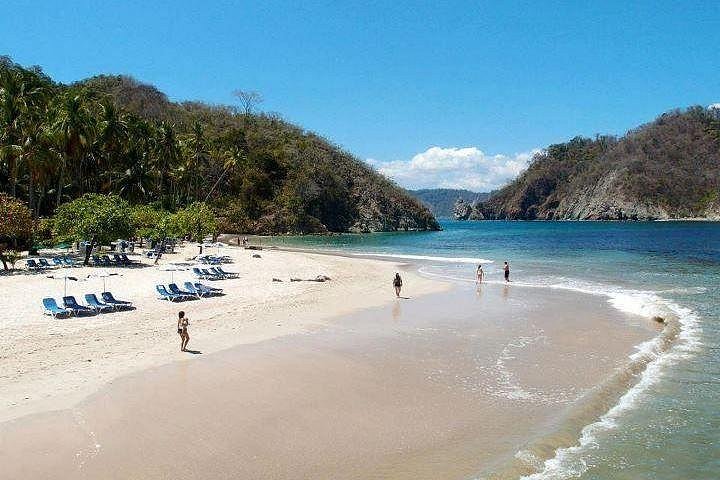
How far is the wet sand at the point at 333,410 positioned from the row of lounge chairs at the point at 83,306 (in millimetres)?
7176

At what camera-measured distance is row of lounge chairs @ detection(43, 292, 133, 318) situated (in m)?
18.4

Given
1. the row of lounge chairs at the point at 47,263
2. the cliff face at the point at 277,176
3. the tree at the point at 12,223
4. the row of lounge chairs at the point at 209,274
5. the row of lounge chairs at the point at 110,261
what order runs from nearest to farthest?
the tree at the point at 12,223, the row of lounge chairs at the point at 47,263, the row of lounge chairs at the point at 209,274, the row of lounge chairs at the point at 110,261, the cliff face at the point at 277,176

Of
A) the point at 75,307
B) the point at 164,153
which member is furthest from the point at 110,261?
the point at 164,153

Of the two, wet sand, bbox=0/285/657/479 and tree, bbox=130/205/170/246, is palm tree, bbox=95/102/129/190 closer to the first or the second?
tree, bbox=130/205/170/246

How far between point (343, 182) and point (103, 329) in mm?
105653

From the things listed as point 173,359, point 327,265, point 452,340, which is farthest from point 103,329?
point 327,265

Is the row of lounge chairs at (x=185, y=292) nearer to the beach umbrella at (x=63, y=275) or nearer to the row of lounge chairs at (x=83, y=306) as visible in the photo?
the row of lounge chairs at (x=83, y=306)

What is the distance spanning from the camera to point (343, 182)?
121438 mm

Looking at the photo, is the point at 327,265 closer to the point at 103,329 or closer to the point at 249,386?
the point at 103,329

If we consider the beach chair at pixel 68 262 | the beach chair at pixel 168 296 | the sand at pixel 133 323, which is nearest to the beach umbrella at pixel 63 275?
the sand at pixel 133 323

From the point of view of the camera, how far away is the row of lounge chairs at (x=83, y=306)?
60.5 feet

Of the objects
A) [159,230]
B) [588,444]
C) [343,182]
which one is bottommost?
[588,444]

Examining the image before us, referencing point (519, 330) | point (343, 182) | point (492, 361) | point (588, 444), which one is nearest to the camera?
point (588, 444)

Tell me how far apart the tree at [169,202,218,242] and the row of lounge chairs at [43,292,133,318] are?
21.9 metres
